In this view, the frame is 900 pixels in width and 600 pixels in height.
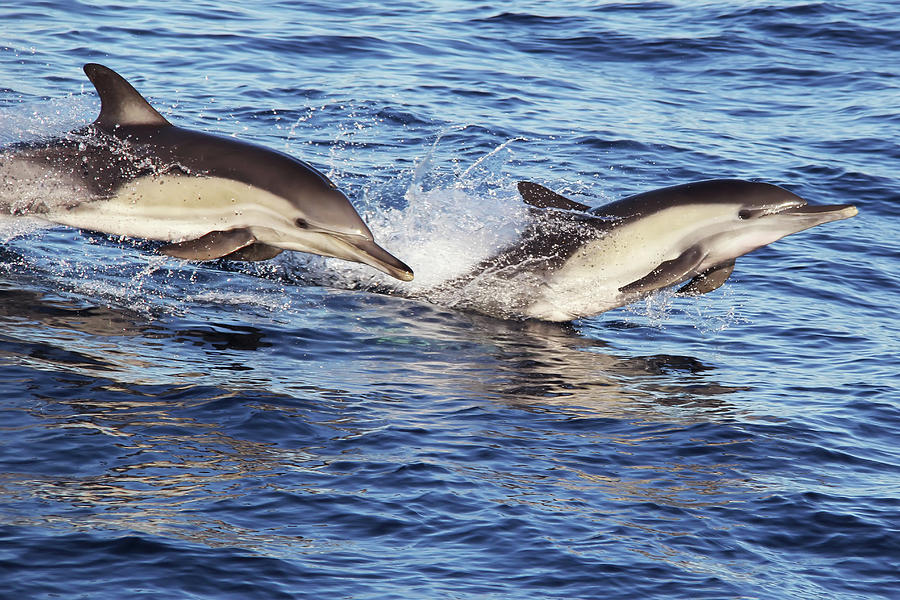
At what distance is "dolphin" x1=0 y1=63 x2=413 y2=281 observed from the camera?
9.59m

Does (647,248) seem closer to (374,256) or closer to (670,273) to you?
(670,273)

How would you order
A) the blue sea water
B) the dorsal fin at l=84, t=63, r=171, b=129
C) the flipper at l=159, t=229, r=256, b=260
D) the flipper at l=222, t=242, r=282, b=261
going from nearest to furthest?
1. the blue sea water
2. the flipper at l=159, t=229, r=256, b=260
3. the dorsal fin at l=84, t=63, r=171, b=129
4. the flipper at l=222, t=242, r=282, b=261

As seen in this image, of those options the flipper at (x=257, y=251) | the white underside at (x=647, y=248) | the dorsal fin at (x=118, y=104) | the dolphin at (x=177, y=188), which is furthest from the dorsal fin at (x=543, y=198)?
the dorsal fin at (x=118, y=104)

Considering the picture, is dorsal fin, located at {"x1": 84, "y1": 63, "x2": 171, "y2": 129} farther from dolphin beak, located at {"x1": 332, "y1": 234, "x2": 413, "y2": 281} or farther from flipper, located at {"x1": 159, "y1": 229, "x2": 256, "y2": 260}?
dolphin beak, located at {"x1": 332, "y1": 234, "x2": 413, "y2": 281}

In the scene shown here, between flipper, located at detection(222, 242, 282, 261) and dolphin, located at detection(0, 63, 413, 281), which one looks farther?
flipper, located at detection(222, 242, 282, 261)

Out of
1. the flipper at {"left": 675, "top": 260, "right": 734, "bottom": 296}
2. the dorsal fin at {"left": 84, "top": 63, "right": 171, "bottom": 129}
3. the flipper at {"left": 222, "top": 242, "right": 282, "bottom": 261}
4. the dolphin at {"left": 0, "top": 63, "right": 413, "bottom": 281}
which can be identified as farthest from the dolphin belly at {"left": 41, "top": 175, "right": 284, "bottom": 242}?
the flipper at {"left": 675, "top": 260, "right": 734, "bottom": 296}

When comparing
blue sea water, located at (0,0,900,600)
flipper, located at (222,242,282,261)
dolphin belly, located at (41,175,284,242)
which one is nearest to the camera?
blue sea water, located at (0,0,900,600)

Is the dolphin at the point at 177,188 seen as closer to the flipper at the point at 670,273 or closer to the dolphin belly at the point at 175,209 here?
the dolphin belly at the point at 175,209

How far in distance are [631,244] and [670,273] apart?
→ 0.51 meters

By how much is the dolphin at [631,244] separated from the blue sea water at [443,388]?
371 millimetres

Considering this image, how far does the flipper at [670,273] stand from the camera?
10.5 m

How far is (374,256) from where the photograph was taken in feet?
31.4

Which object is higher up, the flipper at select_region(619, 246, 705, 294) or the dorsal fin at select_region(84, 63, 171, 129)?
the dorsal fin at select_region(84, 63, 171, 129)

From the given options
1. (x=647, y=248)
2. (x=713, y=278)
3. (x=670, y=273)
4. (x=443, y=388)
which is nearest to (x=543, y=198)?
(x=647, y=248)
